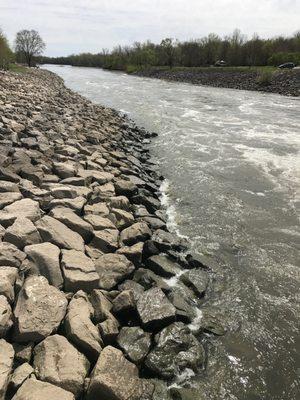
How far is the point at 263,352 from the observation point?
6062 mm

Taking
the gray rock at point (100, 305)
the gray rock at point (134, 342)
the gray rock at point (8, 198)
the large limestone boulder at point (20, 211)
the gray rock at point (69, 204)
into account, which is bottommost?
the gray rock at point (134, 342)

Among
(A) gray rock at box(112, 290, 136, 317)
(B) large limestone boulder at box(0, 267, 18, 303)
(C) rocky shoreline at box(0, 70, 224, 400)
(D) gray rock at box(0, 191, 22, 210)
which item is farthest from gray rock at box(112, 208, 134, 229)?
(B) large limestone boulder at box(0, 267, 18, 303)

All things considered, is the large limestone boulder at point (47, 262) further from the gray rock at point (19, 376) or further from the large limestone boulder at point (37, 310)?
the gray rock at point (19, 376)

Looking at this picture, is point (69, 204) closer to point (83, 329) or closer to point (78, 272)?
point (78, 272)

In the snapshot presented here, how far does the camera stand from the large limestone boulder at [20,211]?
7105mm

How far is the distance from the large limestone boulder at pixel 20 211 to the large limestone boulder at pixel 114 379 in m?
3.25

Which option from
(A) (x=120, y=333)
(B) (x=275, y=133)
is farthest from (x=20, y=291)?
(B) (x=275, y=133)

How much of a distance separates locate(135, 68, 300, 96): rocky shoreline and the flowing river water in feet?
94.8

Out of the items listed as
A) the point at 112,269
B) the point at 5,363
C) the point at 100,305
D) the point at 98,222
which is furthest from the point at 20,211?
the point at 5,363

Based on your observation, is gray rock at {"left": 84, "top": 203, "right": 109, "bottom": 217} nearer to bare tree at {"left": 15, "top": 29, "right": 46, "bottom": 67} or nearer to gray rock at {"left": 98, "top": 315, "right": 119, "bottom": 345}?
gray rock at {"left": 98, "top": 315, "right": 119, "bottom": 345}

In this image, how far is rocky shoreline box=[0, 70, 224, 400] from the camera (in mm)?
4711

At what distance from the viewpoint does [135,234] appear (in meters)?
8.44

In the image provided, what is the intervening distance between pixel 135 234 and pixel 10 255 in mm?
3005

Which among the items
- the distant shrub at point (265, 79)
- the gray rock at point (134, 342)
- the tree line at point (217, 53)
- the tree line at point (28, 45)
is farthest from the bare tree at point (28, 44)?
the gray rock at point (134, 342)
